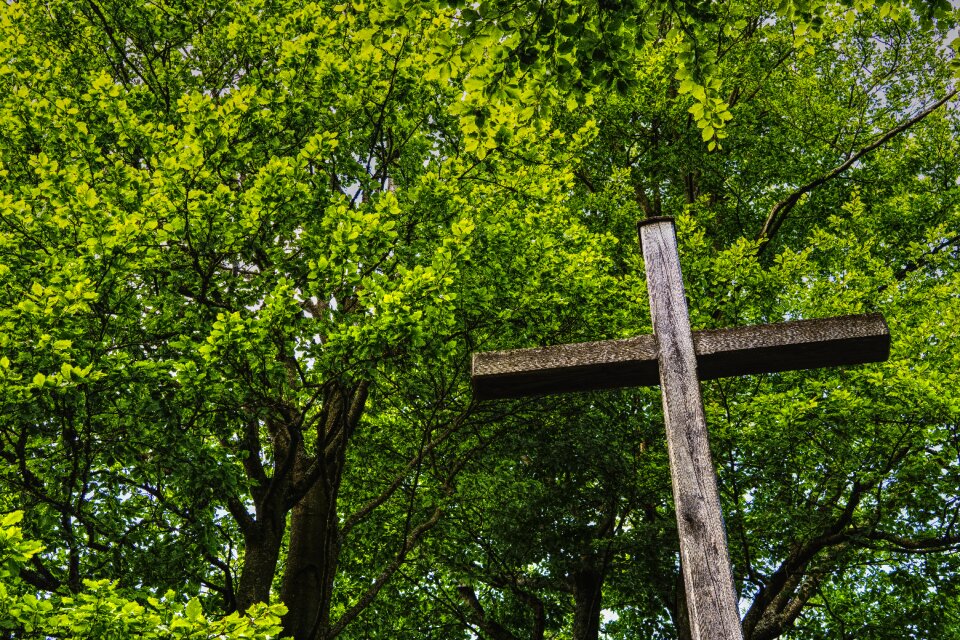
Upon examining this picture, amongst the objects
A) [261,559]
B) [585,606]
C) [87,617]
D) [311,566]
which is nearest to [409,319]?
[87,617]

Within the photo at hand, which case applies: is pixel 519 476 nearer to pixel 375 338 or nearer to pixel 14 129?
pixel 375 338

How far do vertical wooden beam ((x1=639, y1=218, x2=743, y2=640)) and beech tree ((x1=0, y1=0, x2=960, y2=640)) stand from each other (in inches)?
74.3

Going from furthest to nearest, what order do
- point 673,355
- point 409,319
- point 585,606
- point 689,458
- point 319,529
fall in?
point 585,606 → point 319,529 → point 409,319 → point 673,355 → point 689,458

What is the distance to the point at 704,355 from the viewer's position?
11.9 ft

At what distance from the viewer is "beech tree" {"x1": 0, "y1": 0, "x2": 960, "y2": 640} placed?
6.48m

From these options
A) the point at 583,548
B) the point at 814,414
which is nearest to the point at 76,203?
the point at 583,548

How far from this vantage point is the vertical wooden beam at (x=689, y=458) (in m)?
2.85

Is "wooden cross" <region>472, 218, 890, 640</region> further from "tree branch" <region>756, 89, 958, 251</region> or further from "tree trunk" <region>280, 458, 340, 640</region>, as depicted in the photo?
"tree branch" <region>756, 89, 958, 251</region>

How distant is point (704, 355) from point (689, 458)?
656 millimetres

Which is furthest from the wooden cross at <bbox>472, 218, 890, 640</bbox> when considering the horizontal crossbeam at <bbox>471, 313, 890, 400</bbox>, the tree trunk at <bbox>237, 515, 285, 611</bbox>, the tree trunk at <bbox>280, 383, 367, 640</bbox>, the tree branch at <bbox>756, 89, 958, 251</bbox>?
the tree branch at <bbox>756, 89, 958, 251</bbox>

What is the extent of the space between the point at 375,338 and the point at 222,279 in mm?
2562

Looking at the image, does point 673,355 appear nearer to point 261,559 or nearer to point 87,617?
point 87,617

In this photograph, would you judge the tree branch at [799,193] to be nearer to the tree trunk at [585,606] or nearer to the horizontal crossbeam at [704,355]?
the tree trunk at [585,606]

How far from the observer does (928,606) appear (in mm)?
10336
